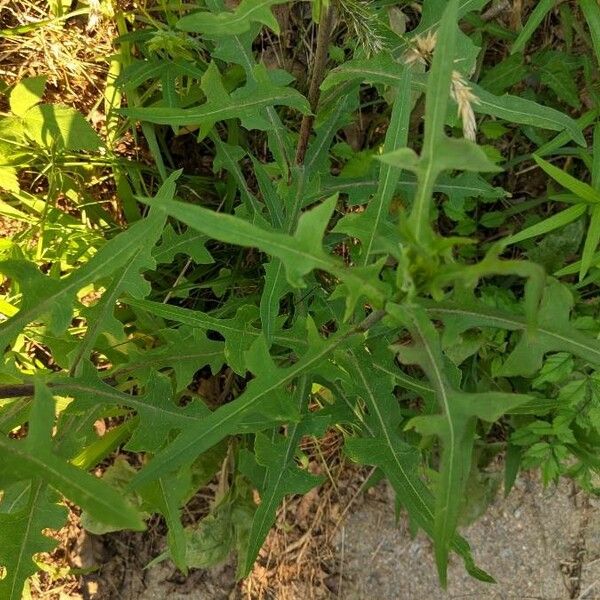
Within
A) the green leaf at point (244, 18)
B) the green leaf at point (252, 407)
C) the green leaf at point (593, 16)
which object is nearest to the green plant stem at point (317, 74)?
the green leaf at point (244, 18)

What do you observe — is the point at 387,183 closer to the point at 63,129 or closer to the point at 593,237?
the point at 593,237

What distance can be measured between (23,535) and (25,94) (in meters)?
1.38

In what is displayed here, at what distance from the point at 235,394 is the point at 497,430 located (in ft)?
2.90

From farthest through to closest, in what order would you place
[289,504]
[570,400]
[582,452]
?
[289,504]
[582,452]
[570,400]

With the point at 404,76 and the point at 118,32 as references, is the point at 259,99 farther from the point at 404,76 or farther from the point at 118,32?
the point at 118,32

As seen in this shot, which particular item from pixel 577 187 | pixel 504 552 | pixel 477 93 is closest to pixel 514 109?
pixel 477 93

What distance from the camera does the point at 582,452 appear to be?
6.80 feet

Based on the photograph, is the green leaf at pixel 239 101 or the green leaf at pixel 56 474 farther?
the green leaf at pixel 239 101

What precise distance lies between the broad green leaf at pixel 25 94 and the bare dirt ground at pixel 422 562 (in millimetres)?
1494

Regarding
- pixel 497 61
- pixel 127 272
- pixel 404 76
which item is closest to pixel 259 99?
pixel 404 76

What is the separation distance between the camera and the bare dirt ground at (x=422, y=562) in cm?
240

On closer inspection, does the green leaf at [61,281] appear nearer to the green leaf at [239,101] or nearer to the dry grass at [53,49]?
the green leaf at [239,101]

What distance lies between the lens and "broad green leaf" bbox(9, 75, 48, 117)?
82.3 inches

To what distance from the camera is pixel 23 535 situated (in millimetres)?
1258
